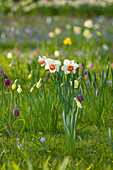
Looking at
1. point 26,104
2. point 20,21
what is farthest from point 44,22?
point 26,104

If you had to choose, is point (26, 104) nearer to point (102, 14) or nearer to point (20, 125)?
point (20, 125)

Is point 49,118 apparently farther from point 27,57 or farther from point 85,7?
point 85,7

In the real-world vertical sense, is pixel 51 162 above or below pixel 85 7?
below

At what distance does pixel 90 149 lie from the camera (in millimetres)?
2189

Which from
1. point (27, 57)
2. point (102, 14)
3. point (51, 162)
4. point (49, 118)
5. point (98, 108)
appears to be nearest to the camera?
point (51, 162)

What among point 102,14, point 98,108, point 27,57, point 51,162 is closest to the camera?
point 51,162

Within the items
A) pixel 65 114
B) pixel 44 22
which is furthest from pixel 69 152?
pixel 44 22

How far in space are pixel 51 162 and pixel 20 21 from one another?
33.1 ft

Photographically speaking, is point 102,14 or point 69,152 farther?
point 102,14

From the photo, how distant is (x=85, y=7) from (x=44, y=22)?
11.9 ft

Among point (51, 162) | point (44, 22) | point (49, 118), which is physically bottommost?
point (51, 162)

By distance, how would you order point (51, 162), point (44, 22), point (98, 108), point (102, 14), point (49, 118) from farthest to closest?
1. point (102, 14)
2. point (44, 22)
3. point (98, 108)
4. point (49, 118)
5. point (51, 162)

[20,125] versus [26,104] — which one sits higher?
[26,104]

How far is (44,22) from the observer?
1115 cm
